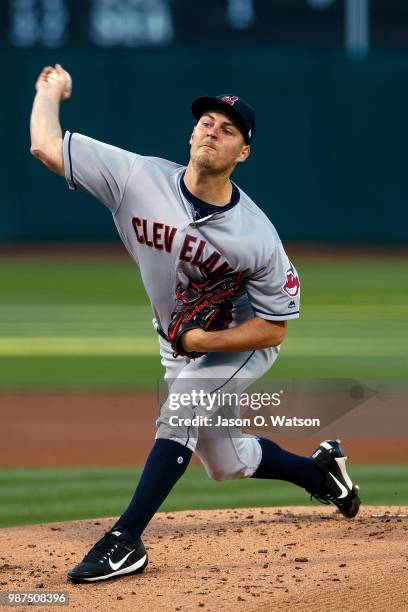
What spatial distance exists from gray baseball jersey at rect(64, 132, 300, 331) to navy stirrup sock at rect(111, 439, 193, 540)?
57 cm

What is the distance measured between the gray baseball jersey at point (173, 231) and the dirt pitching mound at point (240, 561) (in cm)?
91

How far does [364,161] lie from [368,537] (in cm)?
1635

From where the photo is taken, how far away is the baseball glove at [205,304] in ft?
14.0

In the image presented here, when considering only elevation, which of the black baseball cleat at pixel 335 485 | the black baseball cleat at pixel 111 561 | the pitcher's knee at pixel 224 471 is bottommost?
the black baseball cleat at pixel 335 485

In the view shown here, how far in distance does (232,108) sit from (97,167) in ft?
1.72

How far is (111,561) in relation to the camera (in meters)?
4.15

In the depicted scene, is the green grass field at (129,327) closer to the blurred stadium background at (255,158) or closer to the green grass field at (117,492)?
the blurred stadium background at (255,158)

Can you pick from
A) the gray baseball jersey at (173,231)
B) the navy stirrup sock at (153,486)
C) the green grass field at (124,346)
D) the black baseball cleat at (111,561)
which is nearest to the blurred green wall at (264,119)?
the green grass field at (124,346)

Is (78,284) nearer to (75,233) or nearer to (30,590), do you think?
(75,233)

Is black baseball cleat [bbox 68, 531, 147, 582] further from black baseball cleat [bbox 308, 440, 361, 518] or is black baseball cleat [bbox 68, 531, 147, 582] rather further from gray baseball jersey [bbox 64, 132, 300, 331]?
black baseball cleat [bbox 308, 440, 361, 518]

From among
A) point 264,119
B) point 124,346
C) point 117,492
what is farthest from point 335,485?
point 264,119

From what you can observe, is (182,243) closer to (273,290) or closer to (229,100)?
(273,290)

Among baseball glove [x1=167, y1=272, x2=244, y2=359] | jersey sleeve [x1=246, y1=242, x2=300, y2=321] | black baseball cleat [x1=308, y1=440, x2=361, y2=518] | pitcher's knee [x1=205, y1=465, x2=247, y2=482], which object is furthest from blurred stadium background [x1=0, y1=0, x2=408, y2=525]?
jersey sleeve [x1=246, y1=242, x2=300, y2=321]

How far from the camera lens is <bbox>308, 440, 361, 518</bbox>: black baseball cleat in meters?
5.05
